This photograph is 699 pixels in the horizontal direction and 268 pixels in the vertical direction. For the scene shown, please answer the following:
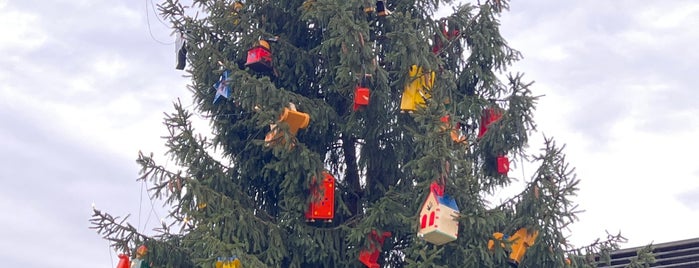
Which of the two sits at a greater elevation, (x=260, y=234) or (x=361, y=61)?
(x=361, y=61)

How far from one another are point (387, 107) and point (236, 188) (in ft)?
5.42

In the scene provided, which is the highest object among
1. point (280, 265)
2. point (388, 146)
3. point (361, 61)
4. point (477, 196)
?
point (361, 61)

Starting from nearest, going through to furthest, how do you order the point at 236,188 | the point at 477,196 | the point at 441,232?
the point at 441,232 < the point at 477,196 < the point at 236,188

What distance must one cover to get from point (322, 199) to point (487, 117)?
197 centimetres

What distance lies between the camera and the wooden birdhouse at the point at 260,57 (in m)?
8.89

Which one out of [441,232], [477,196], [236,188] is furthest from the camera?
[236,188]

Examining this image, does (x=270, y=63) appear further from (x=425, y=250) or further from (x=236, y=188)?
(x=425, y=250)

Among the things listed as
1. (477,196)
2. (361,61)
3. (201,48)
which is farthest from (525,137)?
(201,48)

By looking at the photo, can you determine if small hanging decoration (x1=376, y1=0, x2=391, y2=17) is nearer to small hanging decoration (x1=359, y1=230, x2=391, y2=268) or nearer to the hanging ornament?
the hanging ornament

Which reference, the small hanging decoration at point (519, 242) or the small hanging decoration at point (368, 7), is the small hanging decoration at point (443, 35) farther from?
the small hanging decoration at point (519, 242)

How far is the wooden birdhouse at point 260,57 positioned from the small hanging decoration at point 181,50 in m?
0.76

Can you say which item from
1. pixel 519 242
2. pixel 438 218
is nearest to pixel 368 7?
pixel 438 218

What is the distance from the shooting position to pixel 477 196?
811 cm

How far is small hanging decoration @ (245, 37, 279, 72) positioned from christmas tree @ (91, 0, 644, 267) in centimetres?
2
